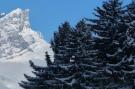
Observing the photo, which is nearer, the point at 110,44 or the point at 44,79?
the point at 110,44

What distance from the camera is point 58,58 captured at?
3509 cm

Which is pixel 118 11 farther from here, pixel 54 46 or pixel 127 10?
pixel 54 46

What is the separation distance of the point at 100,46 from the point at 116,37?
3.31 ft

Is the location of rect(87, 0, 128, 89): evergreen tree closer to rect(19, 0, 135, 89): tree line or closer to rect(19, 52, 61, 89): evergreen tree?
rect(19, 0, 135, 89): tree line

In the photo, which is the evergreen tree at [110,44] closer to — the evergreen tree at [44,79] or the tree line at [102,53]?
the tree line at [102,53]

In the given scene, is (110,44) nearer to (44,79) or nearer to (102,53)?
(102,53)

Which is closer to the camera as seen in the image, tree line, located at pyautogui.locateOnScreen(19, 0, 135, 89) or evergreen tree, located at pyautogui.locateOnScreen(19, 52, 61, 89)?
tree line, located at pyautogui.locateOnScreen(19, 0, 135, 89)

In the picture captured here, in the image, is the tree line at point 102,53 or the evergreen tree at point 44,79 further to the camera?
the evergreen tree at point 44,79

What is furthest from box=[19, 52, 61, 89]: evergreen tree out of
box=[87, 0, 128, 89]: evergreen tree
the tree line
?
box=[87, 0, 128, 89]: evergreen tree

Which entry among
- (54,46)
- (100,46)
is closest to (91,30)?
(100,46)

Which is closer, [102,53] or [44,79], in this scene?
[102,53]

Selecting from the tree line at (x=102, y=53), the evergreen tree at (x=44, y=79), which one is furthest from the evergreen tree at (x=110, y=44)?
the evergreen tree at (x=44, y=79)

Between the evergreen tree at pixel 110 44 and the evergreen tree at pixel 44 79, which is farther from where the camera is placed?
the evergreen tree at pixel 44 79

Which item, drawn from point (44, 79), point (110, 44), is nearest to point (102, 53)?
point (110, 44)
